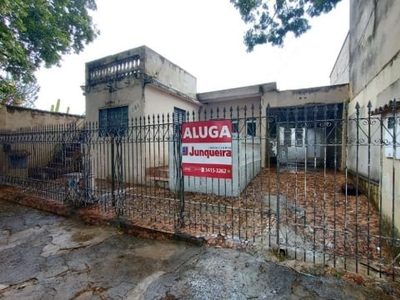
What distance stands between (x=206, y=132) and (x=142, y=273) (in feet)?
7.51

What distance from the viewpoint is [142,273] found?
2766 millimetres

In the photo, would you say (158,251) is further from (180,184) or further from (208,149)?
(208,149)

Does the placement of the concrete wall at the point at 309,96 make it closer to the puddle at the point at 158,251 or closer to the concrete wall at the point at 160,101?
the concrete wall at the point at 160,101

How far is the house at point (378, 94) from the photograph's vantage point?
264 centimetres

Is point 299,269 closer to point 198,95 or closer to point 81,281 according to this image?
point 81,281

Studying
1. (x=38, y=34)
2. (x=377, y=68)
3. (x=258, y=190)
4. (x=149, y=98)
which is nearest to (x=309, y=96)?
(x=377, y=68)

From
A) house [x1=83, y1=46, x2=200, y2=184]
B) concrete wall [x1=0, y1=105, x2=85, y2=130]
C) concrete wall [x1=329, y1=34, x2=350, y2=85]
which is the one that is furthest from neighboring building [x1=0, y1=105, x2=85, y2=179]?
concrete wall [x1=329, y1=34, x2=350, y2=85]

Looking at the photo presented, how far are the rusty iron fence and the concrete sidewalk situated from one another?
41 cm

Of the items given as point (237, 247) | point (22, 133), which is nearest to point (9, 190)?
point (22, 133)

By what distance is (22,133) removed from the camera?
6.58 meters

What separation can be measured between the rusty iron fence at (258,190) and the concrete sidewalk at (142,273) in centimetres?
41

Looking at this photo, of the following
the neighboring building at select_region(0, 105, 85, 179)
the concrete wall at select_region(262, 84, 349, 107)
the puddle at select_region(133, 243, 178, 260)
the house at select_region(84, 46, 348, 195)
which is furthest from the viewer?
the concrete wall at select_region(262, 84, 349, 107)

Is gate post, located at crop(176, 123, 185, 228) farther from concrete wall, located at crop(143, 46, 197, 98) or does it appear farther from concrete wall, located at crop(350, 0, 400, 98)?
concrete wall, located at crop(143, 46, 197, 98)

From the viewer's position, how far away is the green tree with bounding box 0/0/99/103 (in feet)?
20.2
